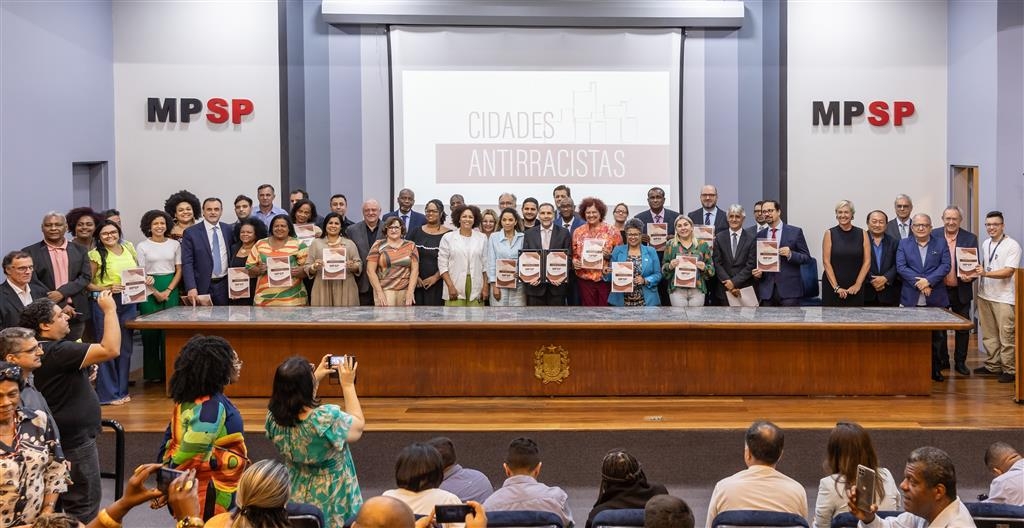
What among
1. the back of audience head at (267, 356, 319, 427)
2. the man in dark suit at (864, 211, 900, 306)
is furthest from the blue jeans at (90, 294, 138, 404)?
the man in dark suit at (864, 211, 900, 306)

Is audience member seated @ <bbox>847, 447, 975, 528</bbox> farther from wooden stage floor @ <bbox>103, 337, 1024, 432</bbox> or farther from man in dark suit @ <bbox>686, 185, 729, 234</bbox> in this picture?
man in dark suit @ <bbox>686, 185, 729, 234</bbox>

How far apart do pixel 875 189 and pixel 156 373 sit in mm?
7142

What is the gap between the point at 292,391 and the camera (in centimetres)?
384

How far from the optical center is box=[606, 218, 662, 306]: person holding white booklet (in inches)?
312

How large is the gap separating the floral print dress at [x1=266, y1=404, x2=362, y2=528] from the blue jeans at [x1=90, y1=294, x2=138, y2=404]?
130 inches

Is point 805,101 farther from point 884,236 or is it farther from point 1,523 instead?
point 1,523

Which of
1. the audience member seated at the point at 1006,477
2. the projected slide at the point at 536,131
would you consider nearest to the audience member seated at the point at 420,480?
the audience member seated at the point at 1006,477

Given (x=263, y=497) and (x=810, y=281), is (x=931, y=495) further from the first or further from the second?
(x=810, y=281)

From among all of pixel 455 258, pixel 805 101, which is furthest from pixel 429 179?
pixel 805 101

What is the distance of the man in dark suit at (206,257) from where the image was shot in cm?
788

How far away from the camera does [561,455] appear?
19.8 feet

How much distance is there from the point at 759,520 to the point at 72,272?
5.18 metres

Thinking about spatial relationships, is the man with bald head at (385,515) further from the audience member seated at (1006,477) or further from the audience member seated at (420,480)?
the audience member seated at (1006,477)

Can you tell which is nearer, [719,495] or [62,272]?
[719,495]
